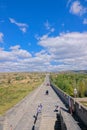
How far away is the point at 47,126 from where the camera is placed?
2469 cm

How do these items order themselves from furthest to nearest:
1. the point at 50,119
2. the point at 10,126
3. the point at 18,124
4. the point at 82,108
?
the point at 50,119, the point at 18,124, the point at 82,108, the point at 10,126

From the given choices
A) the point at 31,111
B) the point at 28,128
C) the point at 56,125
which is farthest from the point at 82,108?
the point at 31,111

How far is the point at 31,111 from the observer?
33719 mm

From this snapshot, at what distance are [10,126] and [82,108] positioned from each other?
235 inches

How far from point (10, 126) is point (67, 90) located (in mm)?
44215

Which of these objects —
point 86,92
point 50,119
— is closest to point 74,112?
point 50,119

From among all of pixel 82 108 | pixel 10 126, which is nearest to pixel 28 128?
pixel 10 126

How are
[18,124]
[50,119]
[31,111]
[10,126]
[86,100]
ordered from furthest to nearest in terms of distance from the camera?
1. [86,100]
2. [31,111]
3. [50,119]
4. [18,124]
5. [10,126]

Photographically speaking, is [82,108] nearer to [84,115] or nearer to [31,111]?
[84,115]

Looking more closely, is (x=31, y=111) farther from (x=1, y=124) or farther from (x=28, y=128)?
(x=1, y=124)

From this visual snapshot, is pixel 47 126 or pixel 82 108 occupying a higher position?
pixel 82 108

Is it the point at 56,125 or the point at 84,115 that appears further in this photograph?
the point at 56,125

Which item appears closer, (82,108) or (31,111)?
(82,108)

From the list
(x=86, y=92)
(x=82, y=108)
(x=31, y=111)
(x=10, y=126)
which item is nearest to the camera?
(x=10, y=126)
